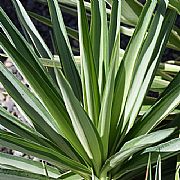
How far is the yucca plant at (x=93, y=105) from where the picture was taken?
3.44 ft

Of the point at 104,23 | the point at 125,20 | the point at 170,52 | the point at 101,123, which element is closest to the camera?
the point at 101,123

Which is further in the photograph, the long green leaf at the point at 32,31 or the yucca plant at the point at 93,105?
the long green leaf at the point at 32,31

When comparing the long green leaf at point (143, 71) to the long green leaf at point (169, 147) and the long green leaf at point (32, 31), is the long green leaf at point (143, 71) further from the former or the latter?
the long green leaf at point (32, 31)

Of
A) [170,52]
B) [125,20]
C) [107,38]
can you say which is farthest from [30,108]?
[170,52]

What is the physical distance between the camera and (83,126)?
40.4 inches

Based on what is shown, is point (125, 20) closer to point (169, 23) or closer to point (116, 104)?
point (169, 23)

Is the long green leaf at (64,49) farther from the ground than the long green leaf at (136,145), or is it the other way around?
the long green leaf at (64,49)

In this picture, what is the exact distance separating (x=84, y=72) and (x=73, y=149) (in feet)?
0.56

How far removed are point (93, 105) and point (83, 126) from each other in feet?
0.34

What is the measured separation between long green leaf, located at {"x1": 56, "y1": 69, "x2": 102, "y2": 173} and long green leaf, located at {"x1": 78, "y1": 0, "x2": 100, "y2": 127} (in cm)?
8

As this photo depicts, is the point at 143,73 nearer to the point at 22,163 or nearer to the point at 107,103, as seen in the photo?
the point at 107,103

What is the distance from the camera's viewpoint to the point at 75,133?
1102mm

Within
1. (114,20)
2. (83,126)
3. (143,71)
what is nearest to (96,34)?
(114,20)

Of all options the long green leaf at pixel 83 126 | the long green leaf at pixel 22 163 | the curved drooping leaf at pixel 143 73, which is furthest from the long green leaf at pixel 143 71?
the long green leaf at pixel 22 163
